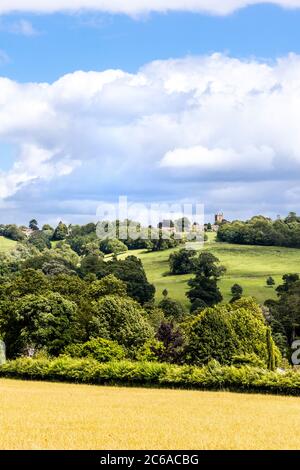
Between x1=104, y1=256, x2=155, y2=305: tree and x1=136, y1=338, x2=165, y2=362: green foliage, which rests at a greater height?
x1=104, y1=256, x2=155, y2=305: tree

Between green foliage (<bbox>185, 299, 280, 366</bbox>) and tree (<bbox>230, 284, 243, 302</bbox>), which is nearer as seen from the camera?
green foliage (<bbox>185, 299, 280, 366</bbox>)

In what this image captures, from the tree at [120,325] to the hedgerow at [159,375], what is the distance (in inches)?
852

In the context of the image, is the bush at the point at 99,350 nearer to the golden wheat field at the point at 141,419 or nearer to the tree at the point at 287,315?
the golden wheat field at the point at 141,419

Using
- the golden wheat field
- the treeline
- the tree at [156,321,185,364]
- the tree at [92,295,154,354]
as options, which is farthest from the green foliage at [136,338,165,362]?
the golden wheat field

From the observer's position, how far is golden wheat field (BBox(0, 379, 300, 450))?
3456 centimetres

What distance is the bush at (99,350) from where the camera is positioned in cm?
8531

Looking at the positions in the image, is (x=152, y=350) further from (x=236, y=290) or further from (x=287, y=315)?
(x=236, y=290)

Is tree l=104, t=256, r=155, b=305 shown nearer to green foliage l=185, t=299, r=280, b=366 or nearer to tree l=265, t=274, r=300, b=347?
tree l=265, t=274, r=300, b=347

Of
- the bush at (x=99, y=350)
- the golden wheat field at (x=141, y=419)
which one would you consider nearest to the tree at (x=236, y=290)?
the bush at (x=99, y=350)

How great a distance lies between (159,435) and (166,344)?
55811mm

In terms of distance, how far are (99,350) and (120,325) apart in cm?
1238

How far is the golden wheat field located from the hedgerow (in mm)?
1499

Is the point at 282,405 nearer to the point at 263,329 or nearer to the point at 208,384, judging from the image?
the point at 208,384
